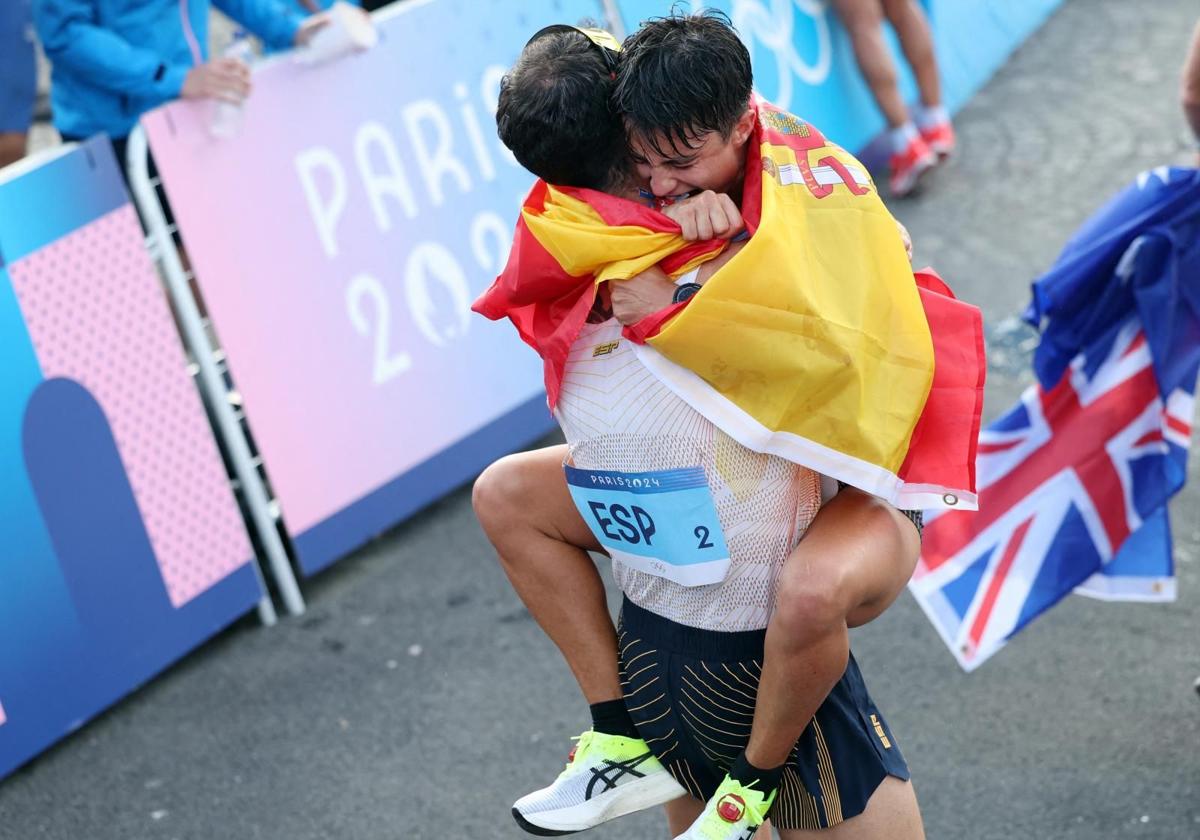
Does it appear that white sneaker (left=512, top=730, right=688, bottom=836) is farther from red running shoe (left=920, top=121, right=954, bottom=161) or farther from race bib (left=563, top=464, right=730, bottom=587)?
red running shoe (left=920, top=121, right=954, bottom=161)

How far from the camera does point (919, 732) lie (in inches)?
155

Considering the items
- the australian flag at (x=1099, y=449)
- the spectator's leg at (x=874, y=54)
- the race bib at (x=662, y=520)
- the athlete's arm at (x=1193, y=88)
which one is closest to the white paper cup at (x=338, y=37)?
the australian flag at (x=1099, y=449)

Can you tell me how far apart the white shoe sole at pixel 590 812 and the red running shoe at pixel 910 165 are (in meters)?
5.43

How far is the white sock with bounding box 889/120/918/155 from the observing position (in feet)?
24.6

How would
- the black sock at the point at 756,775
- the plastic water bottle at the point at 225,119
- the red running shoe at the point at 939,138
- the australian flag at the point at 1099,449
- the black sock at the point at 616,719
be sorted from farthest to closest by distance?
the red running shoe at the point at 939,138
the plastic water bottle at the point at 225,119
the australian flag at the point at 1099,449
the black sock at the point at 616,719
the black sock at the point at 756,775

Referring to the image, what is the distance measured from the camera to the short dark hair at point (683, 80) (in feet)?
7.11

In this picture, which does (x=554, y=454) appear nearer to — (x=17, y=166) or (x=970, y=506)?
(x=970, y=506)

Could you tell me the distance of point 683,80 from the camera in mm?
2164

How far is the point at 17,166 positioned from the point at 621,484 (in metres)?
2.62

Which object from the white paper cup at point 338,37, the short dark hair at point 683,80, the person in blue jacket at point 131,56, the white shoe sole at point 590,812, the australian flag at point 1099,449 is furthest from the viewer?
the white paper cup at point 338,37

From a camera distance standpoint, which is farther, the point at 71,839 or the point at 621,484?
the point at 71,839

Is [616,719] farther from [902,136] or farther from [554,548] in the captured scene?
[902,136]

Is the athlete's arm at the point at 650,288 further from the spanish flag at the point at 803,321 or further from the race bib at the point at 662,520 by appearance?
the race bib at the point at 662,520

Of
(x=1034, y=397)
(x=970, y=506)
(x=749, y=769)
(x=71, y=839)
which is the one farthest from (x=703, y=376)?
(x=71, y=839)
